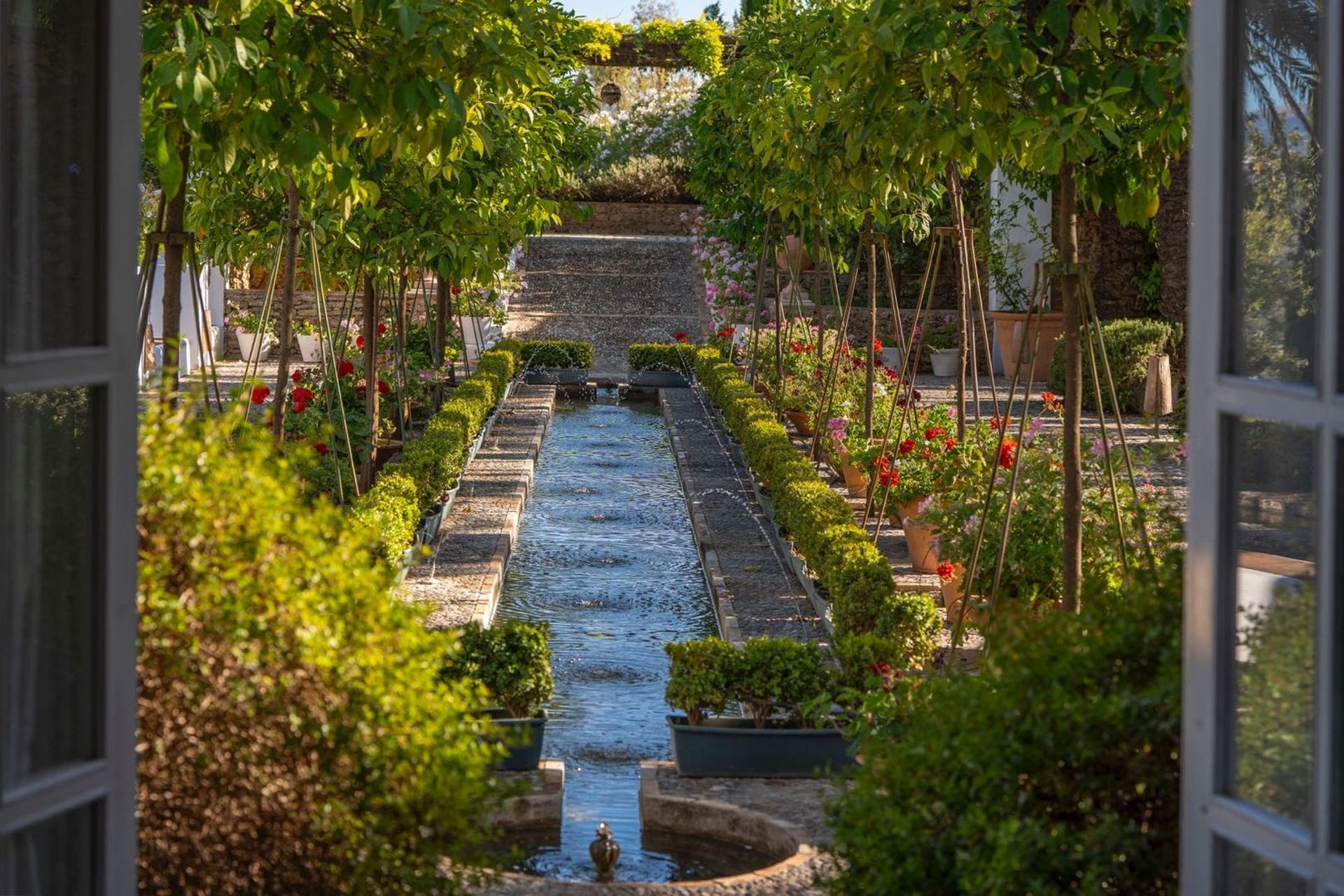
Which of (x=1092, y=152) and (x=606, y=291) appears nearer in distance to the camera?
(x=1092, y=152)

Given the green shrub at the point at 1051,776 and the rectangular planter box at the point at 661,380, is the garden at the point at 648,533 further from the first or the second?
the rectangular planter box at the point at 661,380

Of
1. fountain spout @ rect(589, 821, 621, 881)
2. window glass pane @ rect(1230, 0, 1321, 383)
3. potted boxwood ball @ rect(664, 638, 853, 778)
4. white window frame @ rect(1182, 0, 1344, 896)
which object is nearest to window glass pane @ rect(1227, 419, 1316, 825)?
white window frame @ rect(1182, 0, 1344, 896)

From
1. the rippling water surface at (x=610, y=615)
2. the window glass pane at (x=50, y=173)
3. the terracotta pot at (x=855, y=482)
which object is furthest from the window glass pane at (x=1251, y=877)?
the terracotta pot at (x=855, y=482)

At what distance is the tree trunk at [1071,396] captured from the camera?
15.5ft

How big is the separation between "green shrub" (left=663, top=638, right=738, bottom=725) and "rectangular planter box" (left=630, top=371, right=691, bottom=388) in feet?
41.9

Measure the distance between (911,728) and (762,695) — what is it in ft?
6.41

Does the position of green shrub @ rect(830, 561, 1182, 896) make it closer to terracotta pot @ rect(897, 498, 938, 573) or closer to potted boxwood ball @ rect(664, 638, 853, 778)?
potted boxwood ball @ rect(664, 638, 853, 778)

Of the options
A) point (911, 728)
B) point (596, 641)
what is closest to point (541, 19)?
point (596, 641)

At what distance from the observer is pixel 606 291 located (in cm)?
2358

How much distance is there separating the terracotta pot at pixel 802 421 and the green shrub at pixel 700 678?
7.51m

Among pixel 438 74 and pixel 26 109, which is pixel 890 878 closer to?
pixel 26 109

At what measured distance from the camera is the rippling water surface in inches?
187

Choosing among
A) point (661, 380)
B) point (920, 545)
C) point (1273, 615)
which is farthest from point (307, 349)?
point (1273, 615)

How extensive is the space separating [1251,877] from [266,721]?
1.57 m
